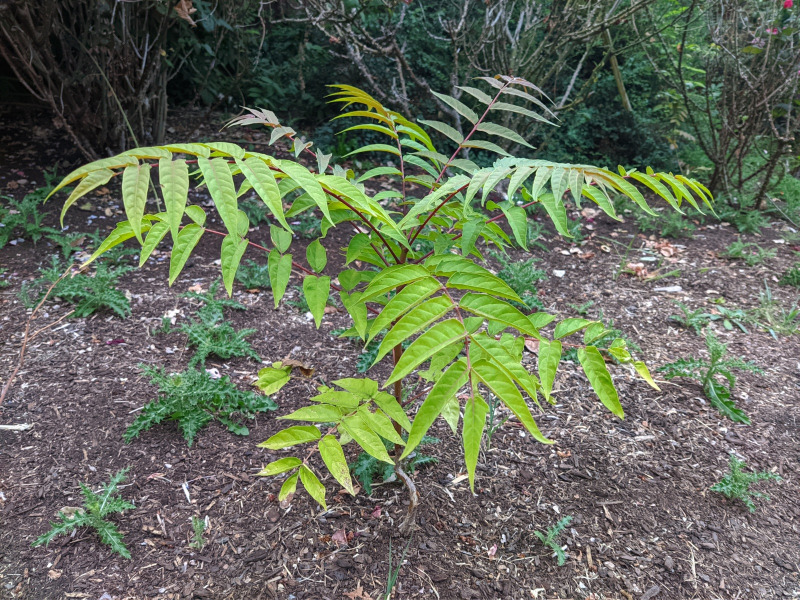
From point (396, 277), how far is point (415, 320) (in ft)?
0.50

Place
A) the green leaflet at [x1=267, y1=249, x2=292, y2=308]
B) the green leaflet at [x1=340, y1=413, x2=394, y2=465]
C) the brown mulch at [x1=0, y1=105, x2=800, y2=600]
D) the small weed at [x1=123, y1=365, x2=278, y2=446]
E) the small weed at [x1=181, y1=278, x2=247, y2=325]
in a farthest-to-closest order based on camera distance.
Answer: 1. the small weed at [x1=181, y1=278, x2=247, y2=325]
2. the small weed at [x1=123, y1=365, x2=278, y2=446]
3. the brown mulch at [x1=0, y1=105, x2=800, y2=600]
4. the green leaflet at [x1=267, y1=249, x2=292, y2=308]
5. the green leaflet at [x1=340, y1=413, x2=394, y2=465]

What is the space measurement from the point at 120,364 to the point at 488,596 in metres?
2.01

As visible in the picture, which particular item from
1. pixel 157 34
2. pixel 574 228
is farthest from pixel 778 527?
pixel 157 34

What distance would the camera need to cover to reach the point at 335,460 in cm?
120

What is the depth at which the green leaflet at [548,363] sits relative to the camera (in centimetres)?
125

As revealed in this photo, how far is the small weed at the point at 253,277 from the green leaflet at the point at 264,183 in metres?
2.22

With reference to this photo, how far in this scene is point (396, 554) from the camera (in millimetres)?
1737

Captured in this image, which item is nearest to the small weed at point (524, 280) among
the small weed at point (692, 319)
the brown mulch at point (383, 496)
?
the brown mulch at point (383, 496)

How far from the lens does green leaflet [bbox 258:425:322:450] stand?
1220 millimetres

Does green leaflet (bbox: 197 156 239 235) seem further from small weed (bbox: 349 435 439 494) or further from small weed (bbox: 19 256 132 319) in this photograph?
small weed (bbox: 19 256 132 319)

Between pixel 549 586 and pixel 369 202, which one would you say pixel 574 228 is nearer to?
pixel 549 586

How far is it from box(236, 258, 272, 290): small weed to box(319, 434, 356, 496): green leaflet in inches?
82.5

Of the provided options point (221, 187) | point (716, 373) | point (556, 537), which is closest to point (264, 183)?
point (221, 187)

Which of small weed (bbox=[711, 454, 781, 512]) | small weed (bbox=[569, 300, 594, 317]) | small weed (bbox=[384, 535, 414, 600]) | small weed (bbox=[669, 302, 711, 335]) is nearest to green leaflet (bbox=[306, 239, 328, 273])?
small weed (bbox=[384, 535, 414, 600])
